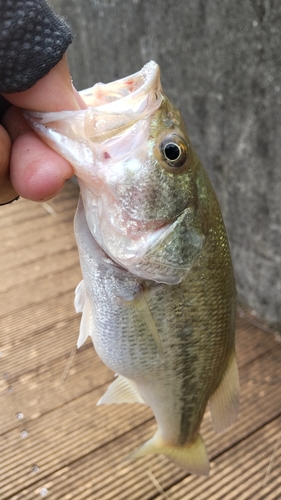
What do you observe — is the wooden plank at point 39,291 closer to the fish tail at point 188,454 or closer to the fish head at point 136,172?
the fish tail at point 188,454

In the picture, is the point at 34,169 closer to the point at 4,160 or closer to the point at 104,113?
the point at 4,160

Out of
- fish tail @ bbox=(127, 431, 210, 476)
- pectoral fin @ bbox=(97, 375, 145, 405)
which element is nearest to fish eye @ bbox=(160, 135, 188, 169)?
pectoral fin @ bbox=(97, 375, 145, 405)

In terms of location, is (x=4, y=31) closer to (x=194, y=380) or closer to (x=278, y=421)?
(x=194, y=380)

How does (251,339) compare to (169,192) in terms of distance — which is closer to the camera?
(169,192)

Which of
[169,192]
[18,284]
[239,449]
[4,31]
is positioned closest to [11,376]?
[18,284]

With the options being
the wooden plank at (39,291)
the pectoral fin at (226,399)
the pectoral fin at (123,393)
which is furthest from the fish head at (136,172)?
the wooden plank at (39,291)

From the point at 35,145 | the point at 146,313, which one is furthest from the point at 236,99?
the point at 35,145
